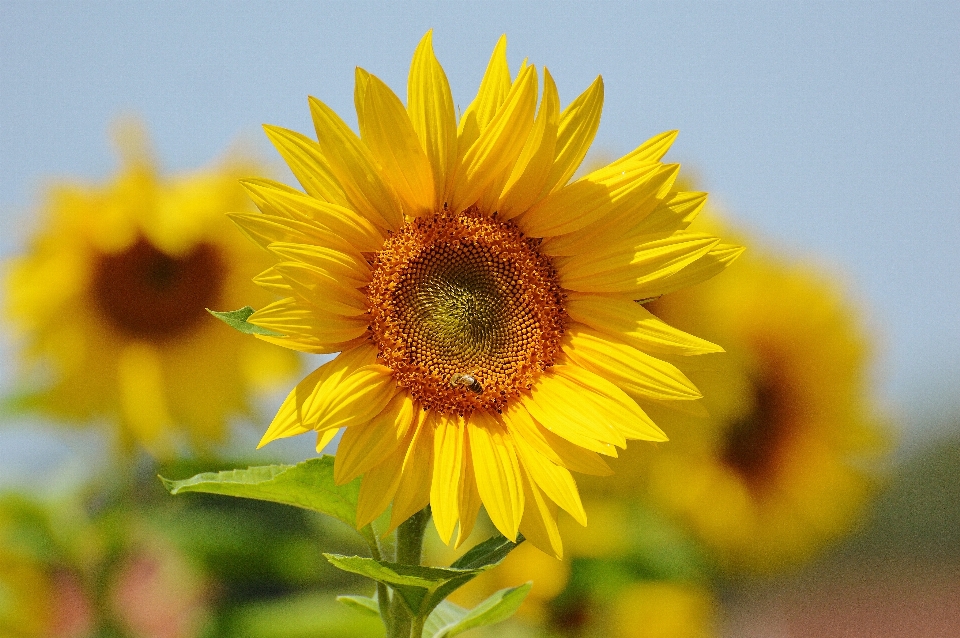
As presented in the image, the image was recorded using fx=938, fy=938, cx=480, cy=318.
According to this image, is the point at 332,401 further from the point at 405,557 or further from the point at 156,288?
the point at 156,288

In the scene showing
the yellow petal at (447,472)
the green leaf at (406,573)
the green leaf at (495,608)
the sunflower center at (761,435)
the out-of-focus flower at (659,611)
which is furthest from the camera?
the sunflower center at (761,435)

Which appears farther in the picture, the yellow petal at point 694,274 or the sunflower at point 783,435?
the sunflower at point 783,435

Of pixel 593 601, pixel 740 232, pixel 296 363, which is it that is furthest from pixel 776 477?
pixel 296 363

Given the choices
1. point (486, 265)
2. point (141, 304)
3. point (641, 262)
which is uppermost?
point (641, 262)

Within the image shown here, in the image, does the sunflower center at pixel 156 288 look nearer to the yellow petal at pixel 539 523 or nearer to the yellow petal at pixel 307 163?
the yellow petal at pixel 307 163

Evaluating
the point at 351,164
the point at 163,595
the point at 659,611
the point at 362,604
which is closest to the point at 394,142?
the point at 351,164

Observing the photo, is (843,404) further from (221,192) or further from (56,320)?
(56,320)

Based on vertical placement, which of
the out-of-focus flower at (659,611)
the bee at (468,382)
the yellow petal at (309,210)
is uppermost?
the yellow petal at (309,210)

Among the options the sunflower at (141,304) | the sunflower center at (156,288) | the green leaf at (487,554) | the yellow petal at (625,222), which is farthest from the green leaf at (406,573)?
the sunflower center at (156,288)

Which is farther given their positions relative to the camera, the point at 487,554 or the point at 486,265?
the point at 486,265
